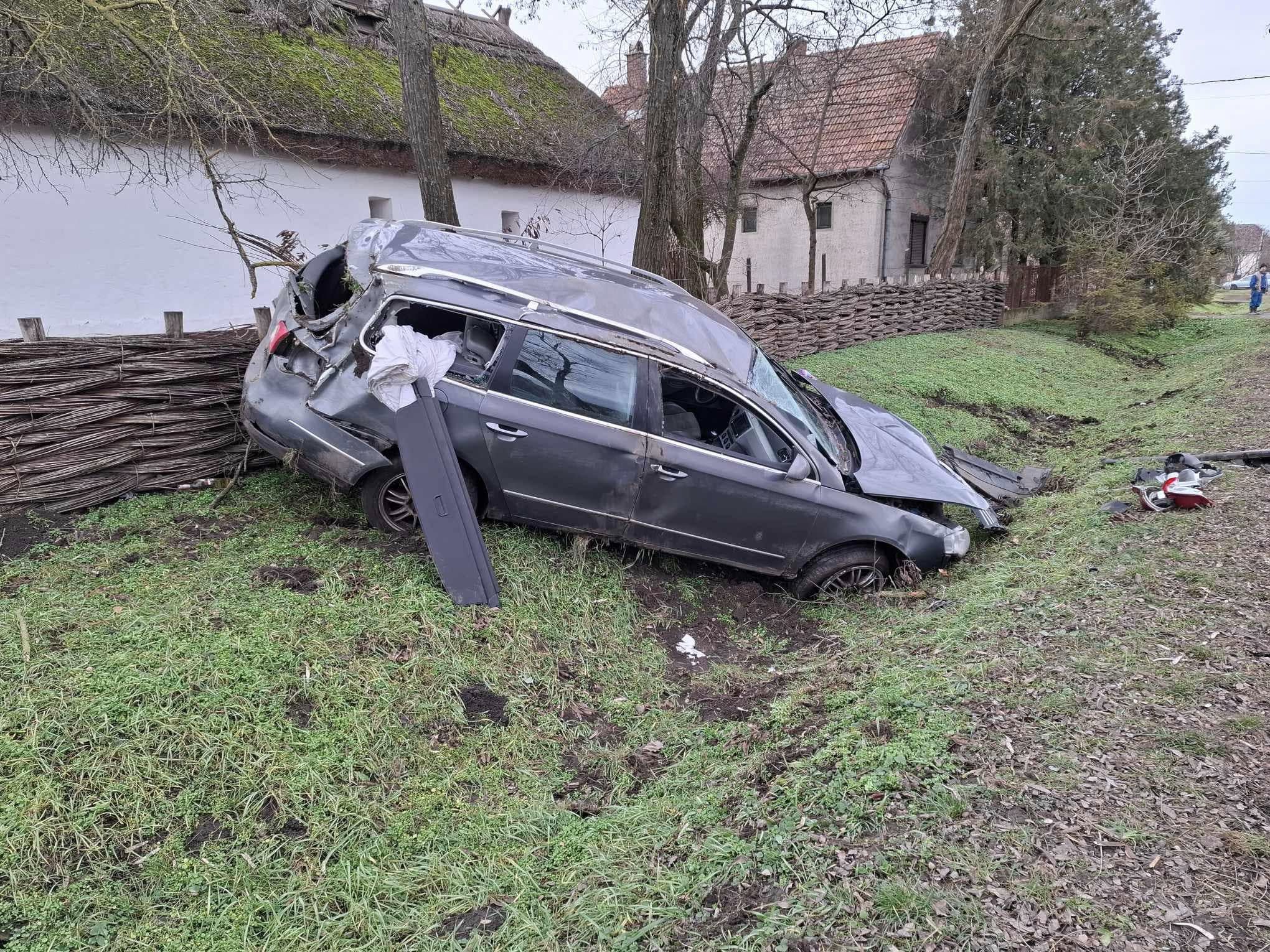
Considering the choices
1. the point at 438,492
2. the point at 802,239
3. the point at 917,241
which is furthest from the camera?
the point at 917,241

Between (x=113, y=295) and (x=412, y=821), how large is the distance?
32.3 feet

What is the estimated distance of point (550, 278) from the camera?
564cm

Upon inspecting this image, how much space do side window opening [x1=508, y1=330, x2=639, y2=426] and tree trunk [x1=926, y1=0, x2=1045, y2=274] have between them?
1700cm

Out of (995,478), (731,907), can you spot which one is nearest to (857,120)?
(995,478)

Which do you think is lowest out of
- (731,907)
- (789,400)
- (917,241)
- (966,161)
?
(731,907)

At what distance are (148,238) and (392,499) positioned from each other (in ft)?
25.8

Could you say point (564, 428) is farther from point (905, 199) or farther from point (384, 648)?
point (905, 199)

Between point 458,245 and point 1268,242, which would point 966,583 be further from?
point 1268,242

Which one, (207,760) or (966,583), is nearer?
(207,760)

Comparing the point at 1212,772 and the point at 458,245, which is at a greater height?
the point at 458,245

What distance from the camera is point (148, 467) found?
19.4 feet

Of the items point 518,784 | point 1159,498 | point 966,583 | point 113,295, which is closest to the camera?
point 518,784

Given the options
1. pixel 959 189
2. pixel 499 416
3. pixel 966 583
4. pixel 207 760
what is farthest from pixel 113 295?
pixel 959 189

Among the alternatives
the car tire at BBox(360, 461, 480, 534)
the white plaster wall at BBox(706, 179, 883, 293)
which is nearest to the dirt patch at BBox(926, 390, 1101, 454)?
the car tire at BBox(360, 461, 480, 534)
